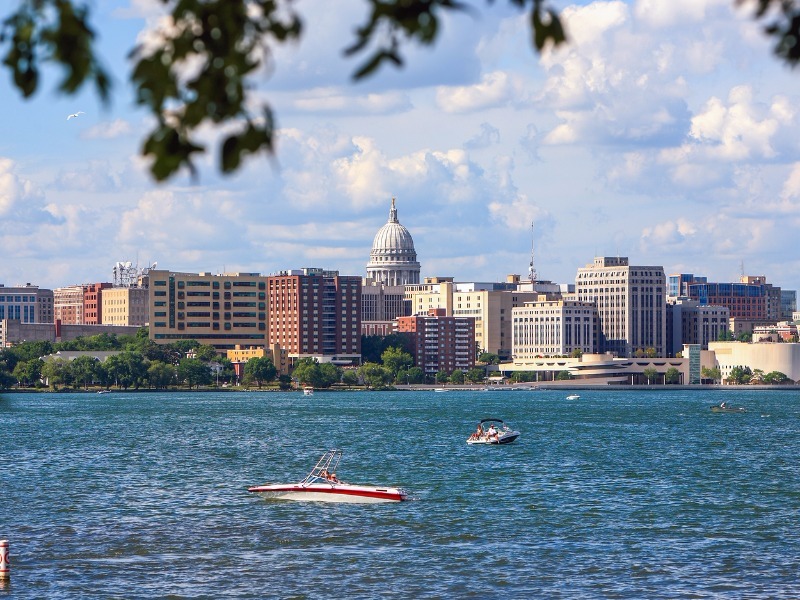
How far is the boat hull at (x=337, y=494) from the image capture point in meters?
68.9

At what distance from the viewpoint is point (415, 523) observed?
62312 millimetres

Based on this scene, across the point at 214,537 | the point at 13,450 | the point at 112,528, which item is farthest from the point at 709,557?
the point at 13,450

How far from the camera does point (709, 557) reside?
5228 centimetres

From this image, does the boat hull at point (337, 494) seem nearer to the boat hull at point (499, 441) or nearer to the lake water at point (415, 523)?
the lake water at point (415, 523)

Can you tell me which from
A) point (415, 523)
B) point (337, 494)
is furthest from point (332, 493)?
point (415, 523)

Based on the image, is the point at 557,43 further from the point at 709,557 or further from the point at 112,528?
the point at 112,528

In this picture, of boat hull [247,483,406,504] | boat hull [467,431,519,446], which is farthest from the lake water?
boat hull [467,431,519,446]

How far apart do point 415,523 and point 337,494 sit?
789cm

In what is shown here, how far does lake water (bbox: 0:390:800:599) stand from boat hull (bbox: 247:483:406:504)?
950 mm

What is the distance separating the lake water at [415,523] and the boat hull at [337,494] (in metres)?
0.95

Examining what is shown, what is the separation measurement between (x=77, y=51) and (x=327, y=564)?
41435 mm

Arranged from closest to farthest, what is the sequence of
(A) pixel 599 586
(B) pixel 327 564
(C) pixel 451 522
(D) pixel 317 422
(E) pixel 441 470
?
(A) pixel 599 586 → (B) pixel 327 564 → (C) pixel 451 522 → (E) pixel 441 470 → (D) pixel 317 422

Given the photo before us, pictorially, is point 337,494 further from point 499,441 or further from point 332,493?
point 499,441

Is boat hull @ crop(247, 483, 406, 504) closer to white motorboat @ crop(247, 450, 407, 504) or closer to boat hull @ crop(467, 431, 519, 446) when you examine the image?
white motorboat @ crop(247, 450, 407, 504)
